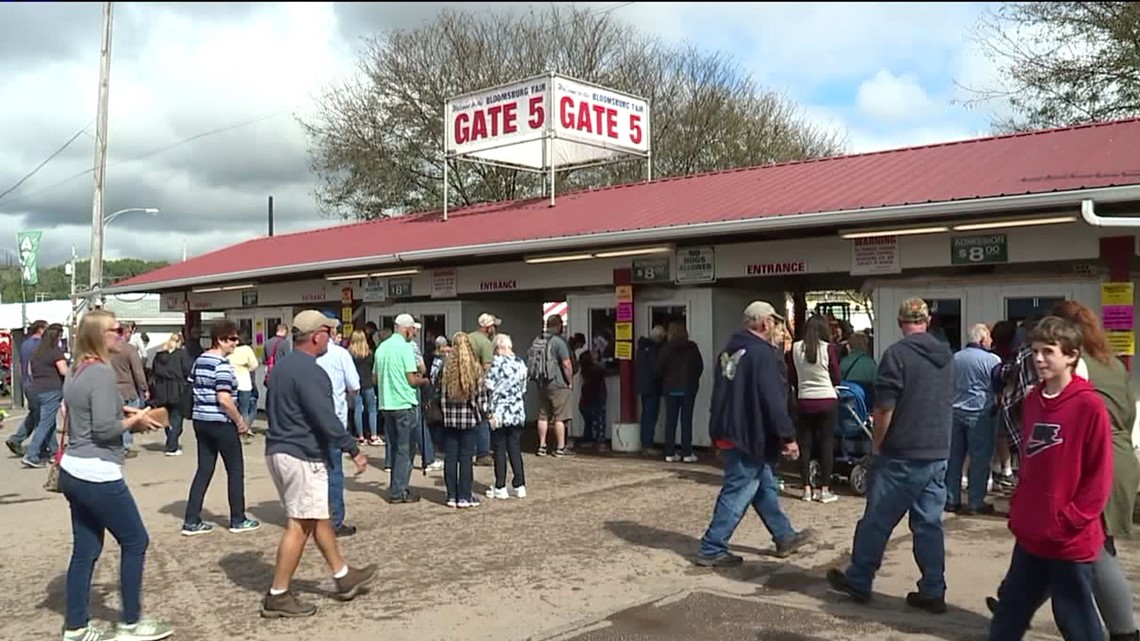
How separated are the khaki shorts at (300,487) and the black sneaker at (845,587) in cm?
284

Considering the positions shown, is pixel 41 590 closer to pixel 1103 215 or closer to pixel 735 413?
pixel 735 413

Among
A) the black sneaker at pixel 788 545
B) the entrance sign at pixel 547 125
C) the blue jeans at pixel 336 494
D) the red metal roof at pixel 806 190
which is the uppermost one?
the entrance sign at pixel 547 125

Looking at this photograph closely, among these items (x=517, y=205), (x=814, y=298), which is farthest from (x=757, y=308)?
(x=814, y=298)

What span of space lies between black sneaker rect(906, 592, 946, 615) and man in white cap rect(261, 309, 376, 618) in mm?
3121

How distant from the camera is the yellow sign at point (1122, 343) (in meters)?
8.73

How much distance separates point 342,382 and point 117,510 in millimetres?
3253

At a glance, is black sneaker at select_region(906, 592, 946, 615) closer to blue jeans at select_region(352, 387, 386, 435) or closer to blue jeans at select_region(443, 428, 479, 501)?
blue jeans at select_region(443, 428, 479, 501)

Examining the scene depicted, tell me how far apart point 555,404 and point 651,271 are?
1996 millimetres

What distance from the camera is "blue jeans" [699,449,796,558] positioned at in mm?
6281

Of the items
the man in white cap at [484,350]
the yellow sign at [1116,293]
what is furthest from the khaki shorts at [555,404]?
the yellow sign at [1116,293]

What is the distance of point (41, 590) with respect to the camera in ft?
20.4

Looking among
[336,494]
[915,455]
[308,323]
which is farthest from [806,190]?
[308,323]

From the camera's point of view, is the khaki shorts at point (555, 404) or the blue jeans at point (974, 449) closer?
the blue jeans at point (974, 449)

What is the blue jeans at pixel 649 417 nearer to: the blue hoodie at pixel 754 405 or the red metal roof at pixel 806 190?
the red metal roof at pixel 806 190
